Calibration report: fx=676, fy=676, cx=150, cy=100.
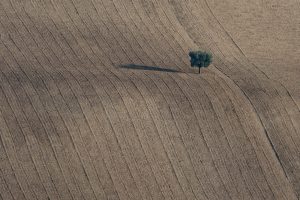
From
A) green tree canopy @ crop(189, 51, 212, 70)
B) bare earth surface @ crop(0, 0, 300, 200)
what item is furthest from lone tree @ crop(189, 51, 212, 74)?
bare earth surface @ crop(0, 0, 300, 200)

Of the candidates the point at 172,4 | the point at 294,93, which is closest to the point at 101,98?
the point at 294,93

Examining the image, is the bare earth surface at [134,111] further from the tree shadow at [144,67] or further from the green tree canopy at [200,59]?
the green tree canopy at [200,59]

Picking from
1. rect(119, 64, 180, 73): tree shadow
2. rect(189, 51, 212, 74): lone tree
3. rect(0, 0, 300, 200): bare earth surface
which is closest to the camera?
rect(0, 0, 300, 200): bare earth surface

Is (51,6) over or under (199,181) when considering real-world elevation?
over

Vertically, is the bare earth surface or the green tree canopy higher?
the green tree canopy

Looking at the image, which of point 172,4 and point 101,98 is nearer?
point 101,98

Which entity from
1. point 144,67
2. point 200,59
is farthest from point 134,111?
point 200,59

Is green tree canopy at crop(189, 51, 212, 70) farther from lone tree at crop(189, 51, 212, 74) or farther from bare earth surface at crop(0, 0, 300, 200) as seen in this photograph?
bare earth surface at crop(0, 0, 300, 200)

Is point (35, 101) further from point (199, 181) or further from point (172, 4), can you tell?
point (172, 4)

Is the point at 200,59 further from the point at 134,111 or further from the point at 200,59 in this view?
the point at 134,111
